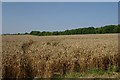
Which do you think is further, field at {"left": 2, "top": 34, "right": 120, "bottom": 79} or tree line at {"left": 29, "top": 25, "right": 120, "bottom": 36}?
tree line at {"left": 29, "top": 25, "right": 120, "bottom": 36}

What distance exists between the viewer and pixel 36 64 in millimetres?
10594

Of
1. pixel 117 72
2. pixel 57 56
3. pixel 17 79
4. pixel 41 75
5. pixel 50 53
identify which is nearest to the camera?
pixel 17 79

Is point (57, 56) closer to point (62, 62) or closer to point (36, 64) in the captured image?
point (62, 62)

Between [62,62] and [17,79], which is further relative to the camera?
[62,62]

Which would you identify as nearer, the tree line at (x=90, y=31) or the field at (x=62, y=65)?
the field at (x=62, y=65)

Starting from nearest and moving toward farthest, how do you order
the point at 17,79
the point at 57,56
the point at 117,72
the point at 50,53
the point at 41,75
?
1. the point at 17,79
2. the point at 41,75
3. the point at 117,72
4. the point at 57,56
5. the point at 50,53

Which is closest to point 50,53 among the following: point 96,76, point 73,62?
point 73,62

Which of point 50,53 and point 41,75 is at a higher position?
point 50,53

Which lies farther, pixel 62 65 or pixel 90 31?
pixel 90 31

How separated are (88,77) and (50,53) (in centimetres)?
303

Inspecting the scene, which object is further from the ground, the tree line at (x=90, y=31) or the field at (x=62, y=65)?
the tree line at (x=90, y=31)

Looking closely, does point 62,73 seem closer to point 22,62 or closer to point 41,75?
point 41,75

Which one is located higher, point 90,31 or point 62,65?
point 90,31

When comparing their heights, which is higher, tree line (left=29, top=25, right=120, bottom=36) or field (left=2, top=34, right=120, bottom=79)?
tree line (left=29, top=25, right=120, bottom=36)
